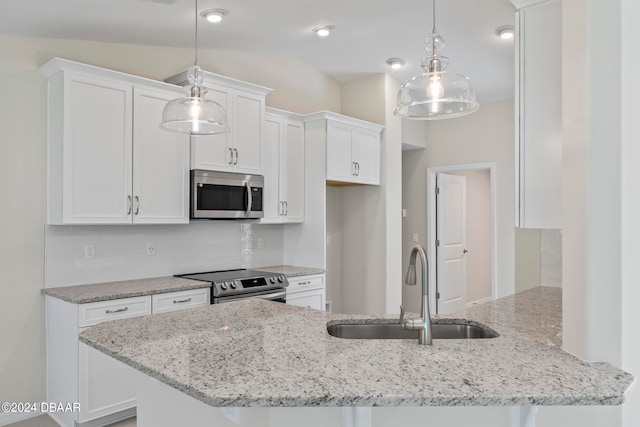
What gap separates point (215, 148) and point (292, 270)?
142 centimetres

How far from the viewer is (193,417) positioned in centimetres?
179

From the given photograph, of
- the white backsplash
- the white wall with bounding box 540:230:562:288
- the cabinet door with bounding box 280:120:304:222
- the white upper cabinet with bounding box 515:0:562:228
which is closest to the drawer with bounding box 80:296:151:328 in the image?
the white backsplash

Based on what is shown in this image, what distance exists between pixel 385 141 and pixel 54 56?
3319 mm

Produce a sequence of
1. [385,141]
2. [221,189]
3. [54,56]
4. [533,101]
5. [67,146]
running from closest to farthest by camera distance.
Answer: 1. [533,101]
2. [67,146]
3. [54,56]
4. [221,189]
5. [385,141]

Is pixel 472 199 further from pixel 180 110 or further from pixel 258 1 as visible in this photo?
pixel 180 110

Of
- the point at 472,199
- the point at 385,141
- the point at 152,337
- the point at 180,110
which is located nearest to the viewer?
the point at 152,337

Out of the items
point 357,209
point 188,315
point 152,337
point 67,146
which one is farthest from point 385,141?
point 152,337

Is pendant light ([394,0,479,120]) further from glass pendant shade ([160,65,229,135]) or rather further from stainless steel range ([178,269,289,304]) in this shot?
stainless steel range ([178,269,289,304])

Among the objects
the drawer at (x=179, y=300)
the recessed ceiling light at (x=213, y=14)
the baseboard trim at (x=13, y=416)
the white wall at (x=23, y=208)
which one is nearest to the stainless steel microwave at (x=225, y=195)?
the drawer at (x=179, y=300)

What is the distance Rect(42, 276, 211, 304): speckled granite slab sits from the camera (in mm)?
3045

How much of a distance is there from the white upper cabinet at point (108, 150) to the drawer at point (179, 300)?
0.60 metres

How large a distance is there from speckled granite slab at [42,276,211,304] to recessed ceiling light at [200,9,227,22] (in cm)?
204

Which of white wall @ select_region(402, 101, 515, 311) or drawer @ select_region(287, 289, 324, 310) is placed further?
white wall @ select_region(402, 101, 515, 311)

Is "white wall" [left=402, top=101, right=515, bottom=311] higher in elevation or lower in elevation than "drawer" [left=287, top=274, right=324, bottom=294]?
higher
